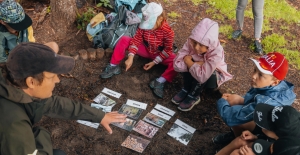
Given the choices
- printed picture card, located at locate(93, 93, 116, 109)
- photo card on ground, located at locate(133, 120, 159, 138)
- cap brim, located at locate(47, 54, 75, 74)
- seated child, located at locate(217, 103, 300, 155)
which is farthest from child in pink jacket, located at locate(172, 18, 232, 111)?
cap brim, located at locate(47, 54, 75, 74)

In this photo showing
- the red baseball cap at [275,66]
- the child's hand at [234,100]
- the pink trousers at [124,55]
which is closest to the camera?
the red baseball cap at [275,66]

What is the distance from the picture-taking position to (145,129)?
3805mm

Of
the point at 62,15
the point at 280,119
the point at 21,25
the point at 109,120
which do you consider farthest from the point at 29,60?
the point at 62,15

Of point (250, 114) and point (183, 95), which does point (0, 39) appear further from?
point (250, 114)

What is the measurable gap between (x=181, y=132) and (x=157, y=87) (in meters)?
Answer: 0.81

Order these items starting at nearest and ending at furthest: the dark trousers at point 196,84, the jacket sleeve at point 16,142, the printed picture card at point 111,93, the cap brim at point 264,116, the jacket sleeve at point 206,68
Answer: the jacket sleeve at point 16,142 → the cap brim at point 264,116 → the jacket sleeve at point 206,68 → the dark trousers at point 196,84 → the printed picture card at point 111,93

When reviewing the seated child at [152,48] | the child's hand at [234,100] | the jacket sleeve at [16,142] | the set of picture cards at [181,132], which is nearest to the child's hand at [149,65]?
the seated child at [152,48]

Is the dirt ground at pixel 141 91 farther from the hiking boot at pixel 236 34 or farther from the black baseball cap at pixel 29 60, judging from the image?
the black baseball cap at pixel 29 60

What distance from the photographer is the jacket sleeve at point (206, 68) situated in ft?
11.8

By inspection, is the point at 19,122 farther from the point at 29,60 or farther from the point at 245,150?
the point at 245,150

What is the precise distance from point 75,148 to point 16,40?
1.53m

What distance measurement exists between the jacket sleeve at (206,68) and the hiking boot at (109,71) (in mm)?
1266

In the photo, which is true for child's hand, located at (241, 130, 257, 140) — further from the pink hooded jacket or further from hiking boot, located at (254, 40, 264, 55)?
hiking boot, located at (254, 40, 264, 55)

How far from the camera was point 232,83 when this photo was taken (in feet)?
14.7
